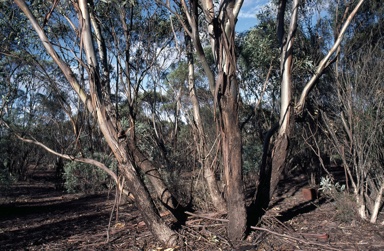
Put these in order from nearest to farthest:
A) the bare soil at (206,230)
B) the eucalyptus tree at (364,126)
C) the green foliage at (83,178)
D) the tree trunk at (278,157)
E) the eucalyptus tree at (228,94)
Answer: the eucalyptus tree at (228,94) → the bare soil at (206,230) → the tree trunk at (278,157) → the eucalyptus tree at (364,126) → the green foliage at (83,178)

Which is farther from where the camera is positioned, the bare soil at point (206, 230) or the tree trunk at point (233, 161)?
the bare soil at point (206, 230)

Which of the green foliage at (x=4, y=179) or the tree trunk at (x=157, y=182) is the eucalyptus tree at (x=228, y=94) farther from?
the green foliage at (x=4, y=179)

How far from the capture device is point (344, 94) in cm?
629

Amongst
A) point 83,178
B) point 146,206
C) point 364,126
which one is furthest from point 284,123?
point 83,178

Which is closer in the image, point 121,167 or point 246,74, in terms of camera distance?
point 121,167

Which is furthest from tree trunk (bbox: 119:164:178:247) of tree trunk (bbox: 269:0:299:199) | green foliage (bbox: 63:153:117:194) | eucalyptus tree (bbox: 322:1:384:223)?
green foliage (bbox: 63:153:117:194)

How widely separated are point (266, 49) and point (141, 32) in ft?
11.5

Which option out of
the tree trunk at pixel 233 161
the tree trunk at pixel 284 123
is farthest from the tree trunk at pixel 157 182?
the tree trunk at pixel 284 123

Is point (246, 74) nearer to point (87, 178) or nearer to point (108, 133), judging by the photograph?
point (87, 178)

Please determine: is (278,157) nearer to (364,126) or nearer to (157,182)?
(364,126)

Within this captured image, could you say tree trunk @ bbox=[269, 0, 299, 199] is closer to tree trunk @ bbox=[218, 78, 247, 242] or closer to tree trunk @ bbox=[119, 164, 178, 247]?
tree trunk @ bbox=[218, 78, 247, 242]

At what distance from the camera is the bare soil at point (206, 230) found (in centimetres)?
525

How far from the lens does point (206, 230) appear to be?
5.62m

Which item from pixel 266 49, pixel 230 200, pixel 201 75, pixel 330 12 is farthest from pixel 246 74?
pixel 230 200
